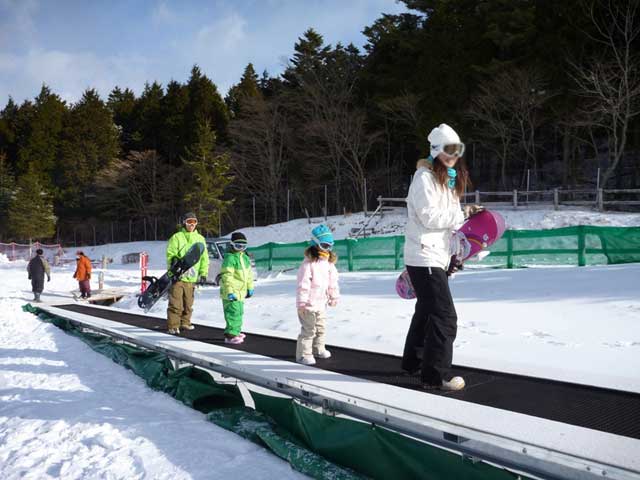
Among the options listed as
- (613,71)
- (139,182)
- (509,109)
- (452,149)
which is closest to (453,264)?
(452,149)

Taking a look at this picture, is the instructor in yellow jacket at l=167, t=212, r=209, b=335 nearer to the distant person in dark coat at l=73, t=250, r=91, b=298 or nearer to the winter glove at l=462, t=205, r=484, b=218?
the winter glove at l=462, t=205, r=484, b=218

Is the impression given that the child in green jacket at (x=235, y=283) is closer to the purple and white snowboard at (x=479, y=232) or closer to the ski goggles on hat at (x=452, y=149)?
the purple and white snowboard at (x=479, y=232)

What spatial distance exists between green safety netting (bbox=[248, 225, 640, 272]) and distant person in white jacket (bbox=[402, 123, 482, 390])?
1159cm

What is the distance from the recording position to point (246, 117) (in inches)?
1599

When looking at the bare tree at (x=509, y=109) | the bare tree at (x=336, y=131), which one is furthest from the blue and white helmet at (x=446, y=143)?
the bare tree at (x=336, y=131)

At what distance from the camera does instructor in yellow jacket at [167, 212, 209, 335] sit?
7.14 meters

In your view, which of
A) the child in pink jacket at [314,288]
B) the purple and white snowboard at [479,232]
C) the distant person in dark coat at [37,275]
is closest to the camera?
the purple and white snowboard at [479,232]

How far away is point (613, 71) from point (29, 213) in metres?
48.6

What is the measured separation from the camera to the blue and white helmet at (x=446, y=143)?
142 inches

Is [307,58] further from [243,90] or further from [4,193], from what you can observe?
[4,193]

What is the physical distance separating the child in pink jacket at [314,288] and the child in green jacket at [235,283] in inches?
53.8

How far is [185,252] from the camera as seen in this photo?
23.5 feet

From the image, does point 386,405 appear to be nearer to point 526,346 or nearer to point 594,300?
point 526,346

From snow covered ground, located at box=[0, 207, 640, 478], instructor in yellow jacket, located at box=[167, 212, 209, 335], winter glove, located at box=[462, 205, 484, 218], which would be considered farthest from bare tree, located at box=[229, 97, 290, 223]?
winter glove, located at box=[462, 205, 484, 218]
